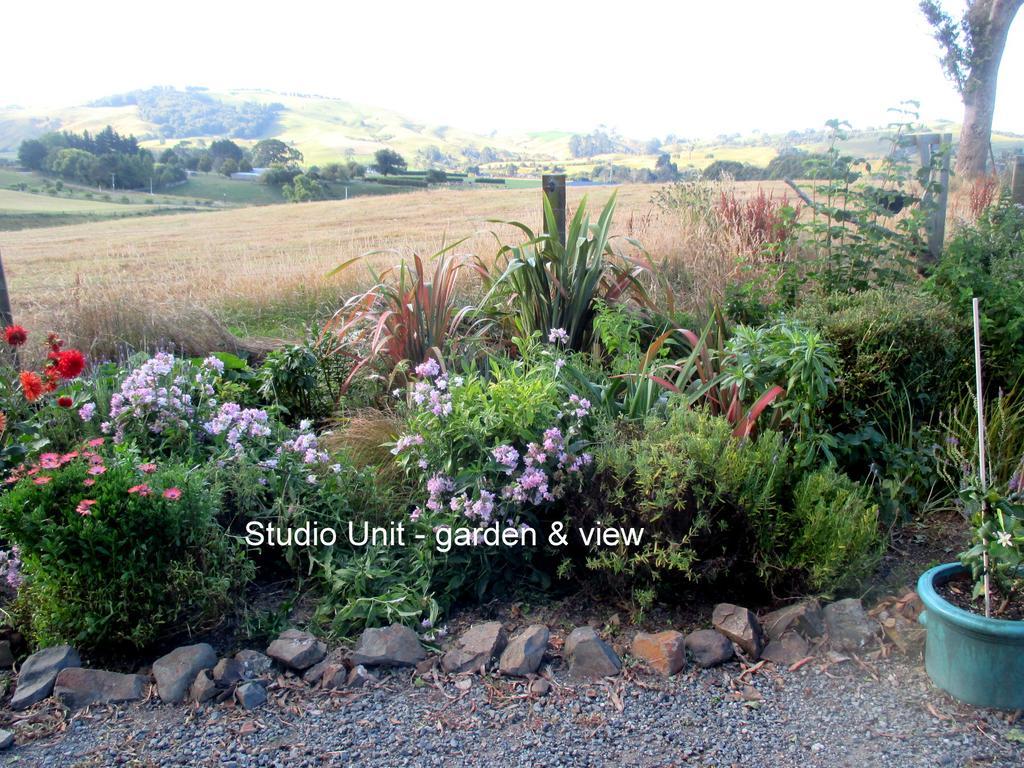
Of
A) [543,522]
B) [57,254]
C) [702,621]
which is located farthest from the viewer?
[57,254]

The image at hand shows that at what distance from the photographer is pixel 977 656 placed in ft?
7.08

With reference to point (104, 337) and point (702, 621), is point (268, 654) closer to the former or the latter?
point (702, 621)

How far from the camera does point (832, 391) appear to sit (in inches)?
129

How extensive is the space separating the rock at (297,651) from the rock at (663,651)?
102 centimetres

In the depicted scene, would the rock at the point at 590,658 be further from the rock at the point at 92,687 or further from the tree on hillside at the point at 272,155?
the tree on hillside at the point at 272,155

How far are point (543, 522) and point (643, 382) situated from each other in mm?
870

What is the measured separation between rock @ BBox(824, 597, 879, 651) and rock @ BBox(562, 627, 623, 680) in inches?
27.9

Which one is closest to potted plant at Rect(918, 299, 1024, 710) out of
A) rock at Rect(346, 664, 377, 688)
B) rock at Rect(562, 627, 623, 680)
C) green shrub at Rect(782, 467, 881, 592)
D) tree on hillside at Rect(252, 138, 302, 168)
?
green shrub at Rect(782, 467, 881, 592)

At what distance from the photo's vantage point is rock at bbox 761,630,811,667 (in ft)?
8.02

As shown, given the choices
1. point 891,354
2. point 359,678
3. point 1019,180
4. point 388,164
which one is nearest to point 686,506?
point 359,678

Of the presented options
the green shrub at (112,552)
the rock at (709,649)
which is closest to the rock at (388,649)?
the green shrub at (112,552)

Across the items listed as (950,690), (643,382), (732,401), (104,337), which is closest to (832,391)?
(732,401)

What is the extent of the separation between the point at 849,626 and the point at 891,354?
1.46 meters

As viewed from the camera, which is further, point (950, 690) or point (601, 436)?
point (601, 436)
